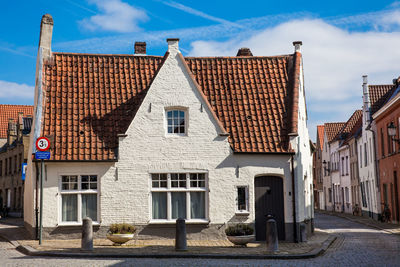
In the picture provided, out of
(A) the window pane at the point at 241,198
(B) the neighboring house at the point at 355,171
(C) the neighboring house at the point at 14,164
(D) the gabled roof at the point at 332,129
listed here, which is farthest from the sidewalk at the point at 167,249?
(D) the gabled roof at the point at 332,129

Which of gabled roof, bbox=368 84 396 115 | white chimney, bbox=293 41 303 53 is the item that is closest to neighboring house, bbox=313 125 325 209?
gabled roof, bbox=368 84 396 115

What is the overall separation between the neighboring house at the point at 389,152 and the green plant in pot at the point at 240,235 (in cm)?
1622

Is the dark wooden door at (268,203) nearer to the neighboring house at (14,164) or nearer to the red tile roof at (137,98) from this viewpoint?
the red tile roof at (137,98)

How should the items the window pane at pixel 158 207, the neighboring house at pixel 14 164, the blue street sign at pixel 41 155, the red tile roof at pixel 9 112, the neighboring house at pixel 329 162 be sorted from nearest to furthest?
the blue street sign at pixel 41 155, the window pane at pixel 158 207, the neighboring house at pixel 14 164, the red tile roof at pixel 9 112, the neighboring house at pixel 329 162

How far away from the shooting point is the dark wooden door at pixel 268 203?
2052 centimetres

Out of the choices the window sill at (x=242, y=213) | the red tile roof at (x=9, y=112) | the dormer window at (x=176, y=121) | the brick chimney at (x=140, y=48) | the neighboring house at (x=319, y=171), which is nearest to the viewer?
the window sill at (x=242, y=213)

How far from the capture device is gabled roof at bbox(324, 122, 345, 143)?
6307 centimetres

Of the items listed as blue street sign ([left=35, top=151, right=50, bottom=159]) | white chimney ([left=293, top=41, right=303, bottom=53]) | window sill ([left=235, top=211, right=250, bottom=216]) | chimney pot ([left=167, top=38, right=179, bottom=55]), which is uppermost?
white chimney ([left=293, top=41, right=303, bottom=53])

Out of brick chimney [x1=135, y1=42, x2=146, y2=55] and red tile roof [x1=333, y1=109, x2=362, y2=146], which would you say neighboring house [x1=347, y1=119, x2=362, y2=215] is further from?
brick chimney [x1=135, y1=42, x2=146, y2=55]

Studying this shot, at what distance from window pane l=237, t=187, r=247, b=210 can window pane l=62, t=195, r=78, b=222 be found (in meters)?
6.11

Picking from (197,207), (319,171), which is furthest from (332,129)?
(197,207)

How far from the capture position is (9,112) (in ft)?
198

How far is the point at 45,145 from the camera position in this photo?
17828 millimetres

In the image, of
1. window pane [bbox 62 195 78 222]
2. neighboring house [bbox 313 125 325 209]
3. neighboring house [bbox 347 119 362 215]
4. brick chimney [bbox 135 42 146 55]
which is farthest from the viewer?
neighboring house [bbox 313 125 325 209]
